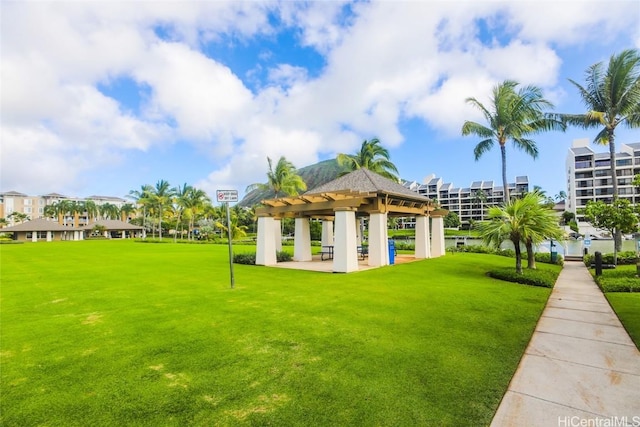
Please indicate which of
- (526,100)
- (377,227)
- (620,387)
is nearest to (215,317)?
(620,387)

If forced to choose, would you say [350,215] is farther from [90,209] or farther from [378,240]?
[90,209]

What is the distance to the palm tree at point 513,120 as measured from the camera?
19.9 meters

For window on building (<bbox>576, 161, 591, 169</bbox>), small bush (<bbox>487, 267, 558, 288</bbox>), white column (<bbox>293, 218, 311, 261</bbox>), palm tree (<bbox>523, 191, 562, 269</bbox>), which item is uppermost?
window on building (<bbox>576, 161, 591, 169</bbox>)

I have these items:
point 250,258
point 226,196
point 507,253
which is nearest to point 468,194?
point 507,253

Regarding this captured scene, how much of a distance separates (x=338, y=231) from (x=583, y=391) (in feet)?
32.4

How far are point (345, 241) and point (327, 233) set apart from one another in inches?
335

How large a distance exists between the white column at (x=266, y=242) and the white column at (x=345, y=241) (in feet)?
14.3

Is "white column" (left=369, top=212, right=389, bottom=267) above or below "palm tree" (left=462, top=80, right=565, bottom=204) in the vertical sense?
below

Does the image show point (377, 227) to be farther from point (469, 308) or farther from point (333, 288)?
point (469, 308)

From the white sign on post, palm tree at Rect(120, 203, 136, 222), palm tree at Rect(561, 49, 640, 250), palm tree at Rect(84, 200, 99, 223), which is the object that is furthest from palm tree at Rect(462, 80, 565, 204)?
palm tree at Rect(84, 200, 99, 223)

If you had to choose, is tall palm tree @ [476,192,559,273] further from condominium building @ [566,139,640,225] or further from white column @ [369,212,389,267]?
condominium building @ [566,139,640,225]

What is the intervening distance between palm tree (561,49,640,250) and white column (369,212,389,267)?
48.9 ft

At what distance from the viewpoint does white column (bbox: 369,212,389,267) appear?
1441 centimetres

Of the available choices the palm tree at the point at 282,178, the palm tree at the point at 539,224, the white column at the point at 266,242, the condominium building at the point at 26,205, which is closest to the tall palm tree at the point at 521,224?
A: the palm tree at the point at 539,224
